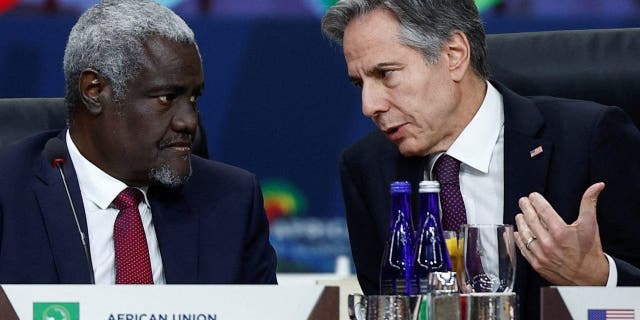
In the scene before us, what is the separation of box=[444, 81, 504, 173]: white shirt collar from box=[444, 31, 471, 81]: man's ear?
0.08m

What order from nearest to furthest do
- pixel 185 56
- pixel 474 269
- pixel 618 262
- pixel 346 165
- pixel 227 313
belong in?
pixel 227 313
pixel 474 269
pixel 618 262
pixel 185 56
pixel 346 165

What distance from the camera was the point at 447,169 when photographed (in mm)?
1955

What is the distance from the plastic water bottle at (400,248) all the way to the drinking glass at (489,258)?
0.35ft

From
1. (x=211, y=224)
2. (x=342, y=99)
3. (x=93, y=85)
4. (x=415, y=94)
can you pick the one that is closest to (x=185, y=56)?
(x=93, y=85)

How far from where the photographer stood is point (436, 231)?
148 centimetres

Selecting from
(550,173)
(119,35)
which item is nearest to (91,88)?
(119,35)

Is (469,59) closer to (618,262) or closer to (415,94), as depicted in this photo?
(415,94)

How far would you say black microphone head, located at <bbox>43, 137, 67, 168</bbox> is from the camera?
184 cm

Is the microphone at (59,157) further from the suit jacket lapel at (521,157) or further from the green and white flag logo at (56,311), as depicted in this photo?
the suit jacket lapel at (521,157)

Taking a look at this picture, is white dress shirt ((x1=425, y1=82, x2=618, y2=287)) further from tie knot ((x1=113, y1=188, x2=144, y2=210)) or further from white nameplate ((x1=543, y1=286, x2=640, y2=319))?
white nameplate ((x1=543, y1=286, x2=640, y2=319))

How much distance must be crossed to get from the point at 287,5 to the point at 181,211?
4.77 ft

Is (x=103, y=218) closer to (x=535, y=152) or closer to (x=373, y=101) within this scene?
(x=373, y=101)

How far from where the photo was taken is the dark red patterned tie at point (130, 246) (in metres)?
1.80

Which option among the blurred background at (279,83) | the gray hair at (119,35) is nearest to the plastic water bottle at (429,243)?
the gray hair at (119,35)
